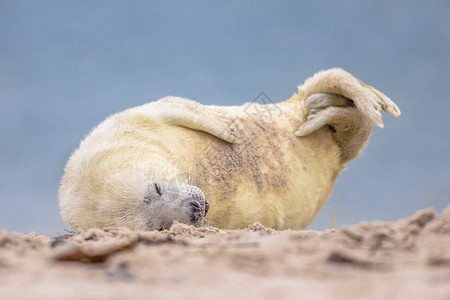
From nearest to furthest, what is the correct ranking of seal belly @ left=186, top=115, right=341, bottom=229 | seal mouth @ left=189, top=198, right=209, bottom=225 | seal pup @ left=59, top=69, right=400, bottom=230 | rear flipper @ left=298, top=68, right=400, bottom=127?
seal mouth @ left=189, top=198, right=209, bottom=225 < seal pup @ left=59, top=69, right=400, bottom=230 < seal belly @ left=186, top=115, right=341, bottom=229 < rear flipper @ left=298, top=68, right=400, bottom=127

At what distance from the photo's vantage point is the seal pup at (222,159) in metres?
4.77

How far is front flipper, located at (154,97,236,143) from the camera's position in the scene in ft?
19.6

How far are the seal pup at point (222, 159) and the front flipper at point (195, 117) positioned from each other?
1 cm

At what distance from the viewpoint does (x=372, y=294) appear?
176 centimetres

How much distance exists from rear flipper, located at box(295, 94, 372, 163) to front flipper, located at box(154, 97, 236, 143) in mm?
1230

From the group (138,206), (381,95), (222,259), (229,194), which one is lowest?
(222,259)

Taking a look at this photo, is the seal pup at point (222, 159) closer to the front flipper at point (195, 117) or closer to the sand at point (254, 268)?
the front flipper at point (195, 117)

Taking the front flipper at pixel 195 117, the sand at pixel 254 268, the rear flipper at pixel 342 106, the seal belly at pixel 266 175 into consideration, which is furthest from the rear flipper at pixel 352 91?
the sand at pixel 254 268

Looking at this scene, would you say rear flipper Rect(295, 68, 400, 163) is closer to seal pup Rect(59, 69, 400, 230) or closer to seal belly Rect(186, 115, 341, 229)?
seal pup Rect(59, 69, 400, 230)

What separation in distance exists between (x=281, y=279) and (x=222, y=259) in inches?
15.9

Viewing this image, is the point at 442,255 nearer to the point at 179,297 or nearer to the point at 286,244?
the point at 286,244

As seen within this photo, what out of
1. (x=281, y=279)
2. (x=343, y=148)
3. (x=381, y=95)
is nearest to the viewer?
(x=281, y=279)

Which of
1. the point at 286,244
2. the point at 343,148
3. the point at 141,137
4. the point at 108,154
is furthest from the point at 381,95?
the point at 286,244

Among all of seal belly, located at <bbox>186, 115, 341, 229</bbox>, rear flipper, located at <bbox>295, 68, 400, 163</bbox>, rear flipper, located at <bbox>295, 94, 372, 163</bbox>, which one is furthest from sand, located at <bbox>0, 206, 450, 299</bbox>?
rear flipper, located at <bbox>295, 94, 372, 163</bbox>
